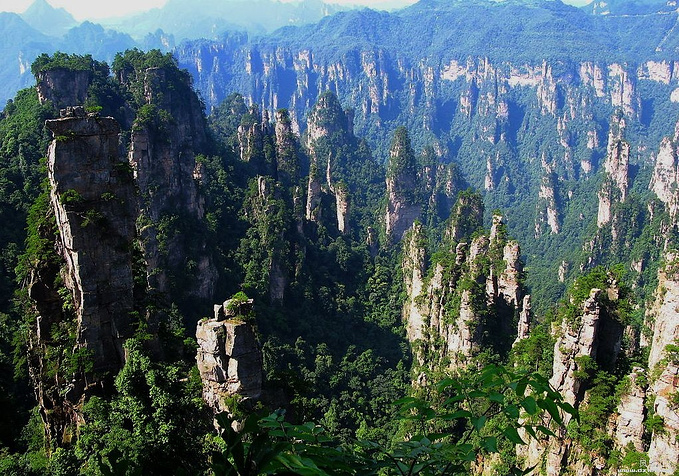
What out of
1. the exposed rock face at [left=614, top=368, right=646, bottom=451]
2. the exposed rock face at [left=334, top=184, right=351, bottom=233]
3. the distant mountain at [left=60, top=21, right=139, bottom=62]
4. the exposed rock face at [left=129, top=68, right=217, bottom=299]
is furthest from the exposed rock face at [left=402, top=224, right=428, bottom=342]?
the distant mountain at [left=60, top=21, right=139, bottom=62]

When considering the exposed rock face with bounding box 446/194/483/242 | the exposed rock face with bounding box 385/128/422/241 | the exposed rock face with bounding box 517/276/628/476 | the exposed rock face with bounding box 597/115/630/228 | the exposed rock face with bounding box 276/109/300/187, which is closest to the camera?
the exposed rock face with bounding box 517/276/628/476

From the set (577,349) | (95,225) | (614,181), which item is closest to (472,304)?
(577,349)

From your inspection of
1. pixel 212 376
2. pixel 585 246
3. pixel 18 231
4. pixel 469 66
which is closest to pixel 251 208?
pixel 18 231

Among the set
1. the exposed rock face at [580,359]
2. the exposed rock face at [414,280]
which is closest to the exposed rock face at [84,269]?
the exposed rock face at [580,359]

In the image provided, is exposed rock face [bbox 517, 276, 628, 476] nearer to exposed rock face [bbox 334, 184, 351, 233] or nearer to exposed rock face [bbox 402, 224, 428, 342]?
exposed rock face [bbox 402, 224, 428, 342]

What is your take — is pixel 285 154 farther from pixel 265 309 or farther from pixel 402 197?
pixel 265 309

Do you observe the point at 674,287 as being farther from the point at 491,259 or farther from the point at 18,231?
the point at 18,231

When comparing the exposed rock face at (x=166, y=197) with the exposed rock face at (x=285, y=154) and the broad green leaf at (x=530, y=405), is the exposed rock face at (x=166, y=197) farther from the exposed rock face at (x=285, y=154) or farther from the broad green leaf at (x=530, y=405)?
the broad green leaf at (x=530, y=405)
